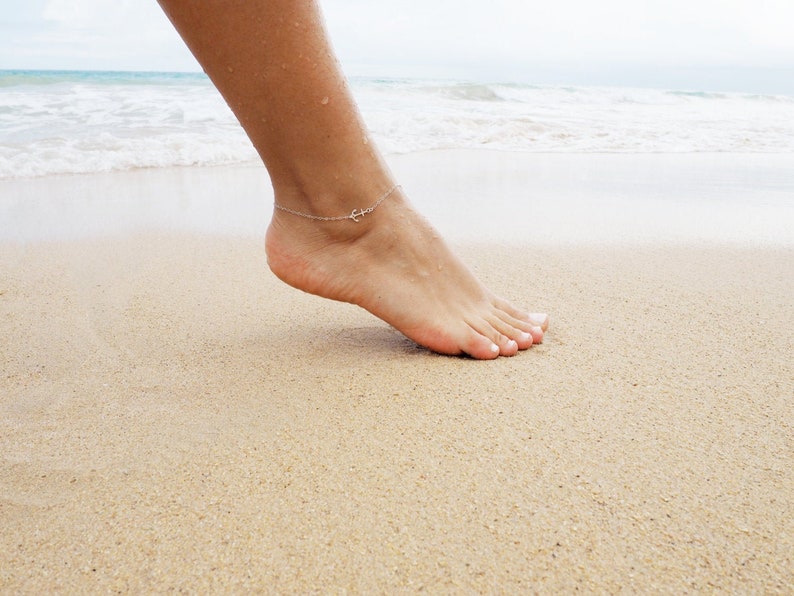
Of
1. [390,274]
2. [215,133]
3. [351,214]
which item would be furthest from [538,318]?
[215,133]

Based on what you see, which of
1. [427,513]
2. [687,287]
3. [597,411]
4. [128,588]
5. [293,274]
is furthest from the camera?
[687,287]

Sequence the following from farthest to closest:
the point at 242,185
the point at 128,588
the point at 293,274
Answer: the point at 242,185 → the point at 293,274 → the point at 128,588

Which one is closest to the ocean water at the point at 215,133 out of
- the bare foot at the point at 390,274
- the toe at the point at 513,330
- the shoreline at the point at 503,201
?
the shoreline at the point at 503,201

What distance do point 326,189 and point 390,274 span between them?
0.24 metres

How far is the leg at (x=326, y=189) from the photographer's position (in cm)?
104

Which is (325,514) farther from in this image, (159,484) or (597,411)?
(597,411)

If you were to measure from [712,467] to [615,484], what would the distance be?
155 mm

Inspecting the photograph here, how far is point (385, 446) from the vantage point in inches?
36.9

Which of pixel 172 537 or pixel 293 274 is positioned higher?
pixel 293 274

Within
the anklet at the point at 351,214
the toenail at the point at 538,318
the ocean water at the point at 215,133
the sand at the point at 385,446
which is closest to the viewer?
the sand at the point at 385,446

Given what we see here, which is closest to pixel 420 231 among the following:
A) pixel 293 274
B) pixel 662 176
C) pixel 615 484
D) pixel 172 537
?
pixel 293 274

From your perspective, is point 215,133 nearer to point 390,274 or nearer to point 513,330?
point 390,274

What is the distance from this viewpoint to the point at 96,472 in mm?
882

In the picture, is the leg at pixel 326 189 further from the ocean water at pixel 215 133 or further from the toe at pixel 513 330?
the ocean water at pixel 215 133
